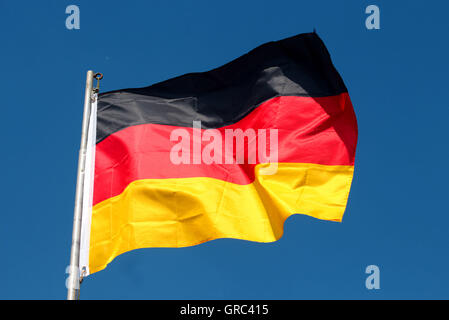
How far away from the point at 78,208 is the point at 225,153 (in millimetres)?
2769

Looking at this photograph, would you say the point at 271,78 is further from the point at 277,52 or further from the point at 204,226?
the point at 204,226

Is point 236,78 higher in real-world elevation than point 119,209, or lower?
higher

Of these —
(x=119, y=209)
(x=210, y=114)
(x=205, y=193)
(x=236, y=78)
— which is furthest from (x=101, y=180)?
(x=236, y=78)

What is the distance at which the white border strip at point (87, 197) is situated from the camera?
7.84 m

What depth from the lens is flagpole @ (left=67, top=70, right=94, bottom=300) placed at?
736 cm

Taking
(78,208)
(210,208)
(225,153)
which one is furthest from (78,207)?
(225,153)

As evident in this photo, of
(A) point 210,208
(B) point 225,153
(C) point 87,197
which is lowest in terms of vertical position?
(C) point 87,197

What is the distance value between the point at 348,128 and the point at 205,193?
2.63 m

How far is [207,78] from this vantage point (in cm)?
1070

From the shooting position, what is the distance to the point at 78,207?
7875 mm

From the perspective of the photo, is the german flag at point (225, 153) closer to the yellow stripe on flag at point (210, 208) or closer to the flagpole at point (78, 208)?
the yellow stripe on flag at point (210, 208)

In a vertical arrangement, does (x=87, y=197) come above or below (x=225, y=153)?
below

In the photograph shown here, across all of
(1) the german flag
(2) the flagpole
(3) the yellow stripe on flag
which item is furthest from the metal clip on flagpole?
(3) the yellow stripe on flag

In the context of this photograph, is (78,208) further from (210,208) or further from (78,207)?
(210,208)
